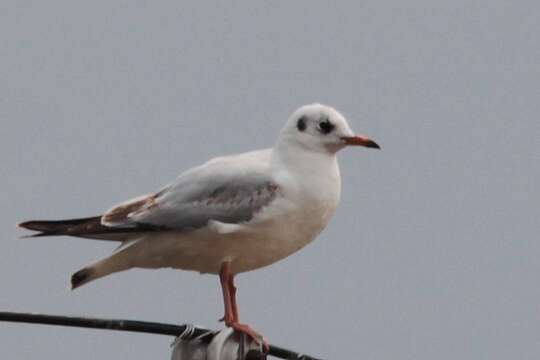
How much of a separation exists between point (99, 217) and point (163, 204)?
458 mm

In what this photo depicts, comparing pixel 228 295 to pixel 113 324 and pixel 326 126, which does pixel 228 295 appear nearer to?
pixel 326 126

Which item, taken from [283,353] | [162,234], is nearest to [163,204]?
[162,234]

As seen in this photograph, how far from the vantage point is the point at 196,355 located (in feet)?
24.6

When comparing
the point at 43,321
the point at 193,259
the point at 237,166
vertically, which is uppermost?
the point at 237,166

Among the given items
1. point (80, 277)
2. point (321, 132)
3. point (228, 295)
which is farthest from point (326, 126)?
point (80, 277)

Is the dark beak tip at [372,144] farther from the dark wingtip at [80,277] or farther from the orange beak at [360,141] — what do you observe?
the dark wingtip at [80,277]

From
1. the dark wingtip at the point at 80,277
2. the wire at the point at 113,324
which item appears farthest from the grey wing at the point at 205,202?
the wire at the point at 113,324

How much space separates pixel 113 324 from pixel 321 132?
3.37 m

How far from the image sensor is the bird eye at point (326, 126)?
10.0 metres

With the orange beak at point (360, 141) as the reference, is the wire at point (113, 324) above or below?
below

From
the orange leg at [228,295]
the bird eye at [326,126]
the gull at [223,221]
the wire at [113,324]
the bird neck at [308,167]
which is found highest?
the bird eye at [326,126]

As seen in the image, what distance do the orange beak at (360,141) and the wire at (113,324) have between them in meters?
2.44

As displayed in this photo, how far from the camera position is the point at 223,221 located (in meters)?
9.51

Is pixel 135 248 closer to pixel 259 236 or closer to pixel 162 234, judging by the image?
pixel 162 234
